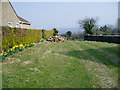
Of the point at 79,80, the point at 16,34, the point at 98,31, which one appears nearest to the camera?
the point at 79,80

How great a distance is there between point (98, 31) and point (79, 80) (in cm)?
3012

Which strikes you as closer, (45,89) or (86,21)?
(45,89)

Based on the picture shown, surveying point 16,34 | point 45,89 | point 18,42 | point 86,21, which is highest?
point 86,21

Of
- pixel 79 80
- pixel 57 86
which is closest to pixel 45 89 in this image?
pixel 57 86

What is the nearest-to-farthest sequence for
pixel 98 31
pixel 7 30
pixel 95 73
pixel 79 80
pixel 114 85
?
pixel 114 85
pixel 79 80
pixel 95 73
pixel 7 30
pixel 98 31

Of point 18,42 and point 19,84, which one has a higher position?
point 18,42

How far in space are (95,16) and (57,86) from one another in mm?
31782

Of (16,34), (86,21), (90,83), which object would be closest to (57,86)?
(90,83)

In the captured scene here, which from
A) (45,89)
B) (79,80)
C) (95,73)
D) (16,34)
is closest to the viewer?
(45,89)

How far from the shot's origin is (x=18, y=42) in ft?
32.7

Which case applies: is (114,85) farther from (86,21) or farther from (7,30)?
(86,21)

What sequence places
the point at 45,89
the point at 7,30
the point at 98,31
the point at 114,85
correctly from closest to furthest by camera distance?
the point at 45,89, the point at 114,85, the point at 7,30, the point at 98,31

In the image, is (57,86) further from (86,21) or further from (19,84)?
(86,21)

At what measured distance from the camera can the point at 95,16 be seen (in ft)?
105
